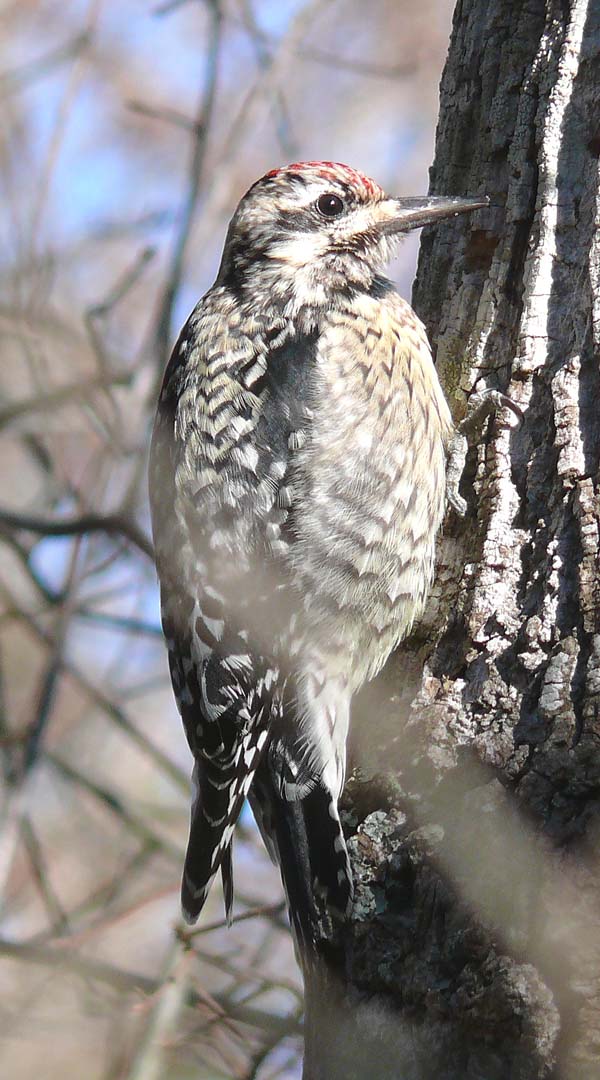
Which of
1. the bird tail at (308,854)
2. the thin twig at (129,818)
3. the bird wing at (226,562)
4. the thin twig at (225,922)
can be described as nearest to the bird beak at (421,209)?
the bird wing at (226,562)

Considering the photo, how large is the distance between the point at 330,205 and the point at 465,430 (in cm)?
102

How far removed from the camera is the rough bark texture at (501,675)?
201cm

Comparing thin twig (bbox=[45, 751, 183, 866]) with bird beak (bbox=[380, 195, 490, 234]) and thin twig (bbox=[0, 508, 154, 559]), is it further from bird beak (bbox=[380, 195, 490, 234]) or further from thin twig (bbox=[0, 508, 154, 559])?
bird beak (bbox=[380, 195, 490, 234])

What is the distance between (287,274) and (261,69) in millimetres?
1321

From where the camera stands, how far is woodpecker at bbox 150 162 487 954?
286 centimetres

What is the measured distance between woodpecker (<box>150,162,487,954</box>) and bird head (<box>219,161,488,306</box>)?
0.19m

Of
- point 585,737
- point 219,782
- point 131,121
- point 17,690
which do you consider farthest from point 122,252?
point 585,737

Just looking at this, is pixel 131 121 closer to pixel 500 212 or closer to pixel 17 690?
pixel 17 690

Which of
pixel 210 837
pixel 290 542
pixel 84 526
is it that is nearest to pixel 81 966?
pixel 210 837

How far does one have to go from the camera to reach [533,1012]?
1.94m

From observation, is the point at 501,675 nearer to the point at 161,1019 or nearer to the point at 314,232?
the point at 161,1019

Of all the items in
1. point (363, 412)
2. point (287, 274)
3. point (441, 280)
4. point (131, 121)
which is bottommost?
point (363, 412)

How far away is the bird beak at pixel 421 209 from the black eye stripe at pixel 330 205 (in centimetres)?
13

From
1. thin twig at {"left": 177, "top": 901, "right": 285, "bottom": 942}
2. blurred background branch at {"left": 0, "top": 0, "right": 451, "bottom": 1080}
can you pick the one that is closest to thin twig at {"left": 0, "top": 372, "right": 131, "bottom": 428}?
blurred background branch at {"left": 0, "top": 0, "right": 451, "bottom": 1080}
